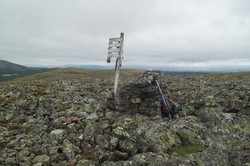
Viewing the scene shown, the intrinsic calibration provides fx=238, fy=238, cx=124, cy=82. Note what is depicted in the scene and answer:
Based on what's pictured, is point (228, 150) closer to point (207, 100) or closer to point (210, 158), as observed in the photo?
point (210, 158)

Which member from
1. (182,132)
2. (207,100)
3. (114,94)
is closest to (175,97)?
(207,100)

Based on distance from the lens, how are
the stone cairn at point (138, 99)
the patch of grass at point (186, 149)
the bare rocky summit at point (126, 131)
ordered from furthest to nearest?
the stone cairn at point (138, 99) → the patch of grass at point (186, 149) → the bare rocky summit at point (126, 131)

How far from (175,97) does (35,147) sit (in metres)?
15.9

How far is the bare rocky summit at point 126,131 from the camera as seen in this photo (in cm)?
1303

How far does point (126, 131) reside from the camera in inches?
624

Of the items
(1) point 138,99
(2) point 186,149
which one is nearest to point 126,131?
(2) point 186,149

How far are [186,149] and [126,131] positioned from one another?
13.0 feet

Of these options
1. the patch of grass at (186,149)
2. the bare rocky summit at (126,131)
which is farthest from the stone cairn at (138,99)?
the patch of grass at (186,149)

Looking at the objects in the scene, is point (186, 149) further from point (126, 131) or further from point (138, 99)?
point (138, 99)

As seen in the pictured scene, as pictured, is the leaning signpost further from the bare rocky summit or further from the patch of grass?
the patch of grass

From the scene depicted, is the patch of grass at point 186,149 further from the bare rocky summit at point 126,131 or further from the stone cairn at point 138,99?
the stone cairn at point 138,99

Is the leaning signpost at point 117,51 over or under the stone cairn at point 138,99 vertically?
over

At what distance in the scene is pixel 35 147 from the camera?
45.1 ft

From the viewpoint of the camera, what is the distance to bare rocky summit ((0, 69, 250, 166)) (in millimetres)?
13031
